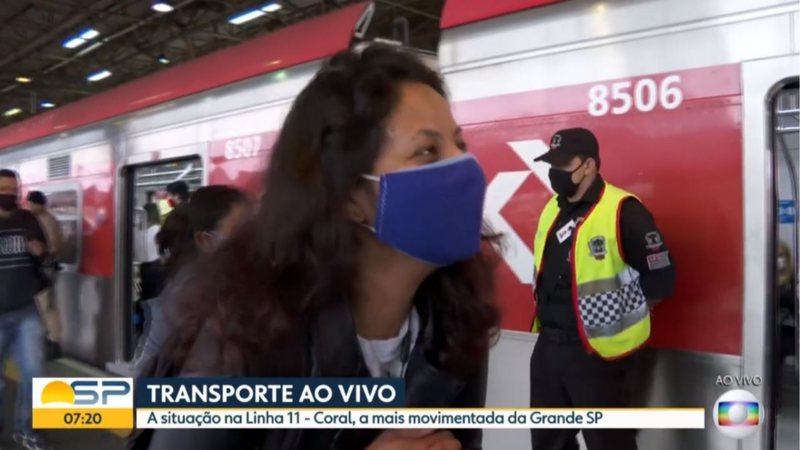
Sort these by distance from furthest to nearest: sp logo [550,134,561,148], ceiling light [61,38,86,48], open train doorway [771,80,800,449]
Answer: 1. ceiling light [61,38,86,48]
2. sp logo [550,134,561,148]
3. open train doorway [771,80,800,449]

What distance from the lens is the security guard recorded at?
125cm

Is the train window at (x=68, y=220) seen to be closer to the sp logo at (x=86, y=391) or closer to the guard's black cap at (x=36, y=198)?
the guard's black cap at (x=36, y=198)

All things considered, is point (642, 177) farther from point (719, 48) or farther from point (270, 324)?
point (270, 324)

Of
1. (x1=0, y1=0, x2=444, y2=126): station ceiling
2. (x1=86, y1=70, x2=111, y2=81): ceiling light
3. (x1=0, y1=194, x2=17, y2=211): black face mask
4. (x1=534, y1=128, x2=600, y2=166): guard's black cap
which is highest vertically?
(x1=0, y1=0, x2=444, y2=126): station ceiling

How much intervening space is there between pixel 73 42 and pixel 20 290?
142cm

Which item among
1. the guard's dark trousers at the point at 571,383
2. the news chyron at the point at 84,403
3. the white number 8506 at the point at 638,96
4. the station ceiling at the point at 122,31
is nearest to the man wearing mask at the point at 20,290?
the station ceiling at the point at 122,31

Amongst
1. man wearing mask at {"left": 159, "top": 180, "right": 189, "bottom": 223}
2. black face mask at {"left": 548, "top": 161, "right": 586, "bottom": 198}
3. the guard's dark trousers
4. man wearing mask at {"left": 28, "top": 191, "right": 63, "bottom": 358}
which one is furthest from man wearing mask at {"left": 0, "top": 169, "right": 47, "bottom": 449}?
black face mask at {"left": 548, "top": 161, "right": 586, "bottom": 198}

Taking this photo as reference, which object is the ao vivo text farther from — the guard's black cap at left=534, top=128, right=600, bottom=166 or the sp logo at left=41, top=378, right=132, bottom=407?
the sp logo at left=41, top=378, right=132, bottom=407

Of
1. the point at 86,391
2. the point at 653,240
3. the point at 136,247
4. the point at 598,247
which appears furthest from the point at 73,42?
the point at 653,240

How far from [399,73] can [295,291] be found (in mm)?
264

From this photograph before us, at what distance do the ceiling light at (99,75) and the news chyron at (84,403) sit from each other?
7.32ft

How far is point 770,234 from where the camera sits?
109cm

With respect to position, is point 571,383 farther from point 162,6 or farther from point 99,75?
point 99,75

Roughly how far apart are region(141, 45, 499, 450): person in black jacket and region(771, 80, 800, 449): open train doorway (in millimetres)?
633
